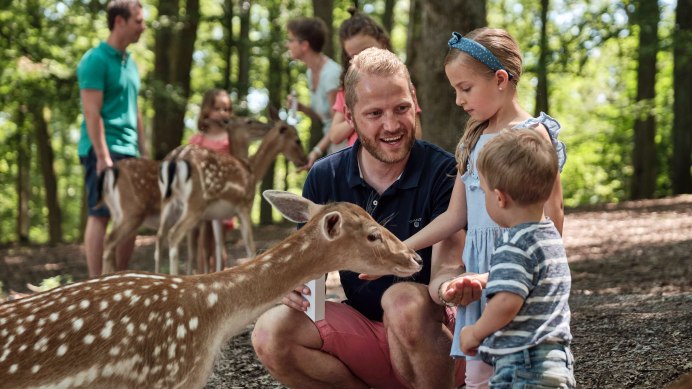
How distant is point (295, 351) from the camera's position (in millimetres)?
3859

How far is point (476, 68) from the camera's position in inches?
140

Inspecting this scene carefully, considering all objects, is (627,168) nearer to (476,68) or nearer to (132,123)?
(132,123)

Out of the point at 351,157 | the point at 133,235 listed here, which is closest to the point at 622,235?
the point at 133,235

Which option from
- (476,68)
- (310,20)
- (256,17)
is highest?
(256,17)

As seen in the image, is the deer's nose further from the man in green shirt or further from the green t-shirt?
the green t-shirt

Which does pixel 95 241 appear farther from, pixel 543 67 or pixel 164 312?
pixel 543 67

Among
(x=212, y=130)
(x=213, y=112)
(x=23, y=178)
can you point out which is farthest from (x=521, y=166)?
(x=23, y=178)

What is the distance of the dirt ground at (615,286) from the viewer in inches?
181

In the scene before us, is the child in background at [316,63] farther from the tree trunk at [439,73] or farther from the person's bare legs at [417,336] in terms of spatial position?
the person's bare legs at [417,336]

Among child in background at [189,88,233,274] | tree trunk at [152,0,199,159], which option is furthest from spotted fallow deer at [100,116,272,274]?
tree trunk at [152,0,199,159]

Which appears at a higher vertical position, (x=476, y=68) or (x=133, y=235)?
(x=476, y=68)

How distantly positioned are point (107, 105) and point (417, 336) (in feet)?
15.3

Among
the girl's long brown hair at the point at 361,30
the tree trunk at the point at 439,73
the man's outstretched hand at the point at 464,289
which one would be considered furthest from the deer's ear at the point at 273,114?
the man's outstretched hand at the point at 464,289

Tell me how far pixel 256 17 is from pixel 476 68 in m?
25.8
